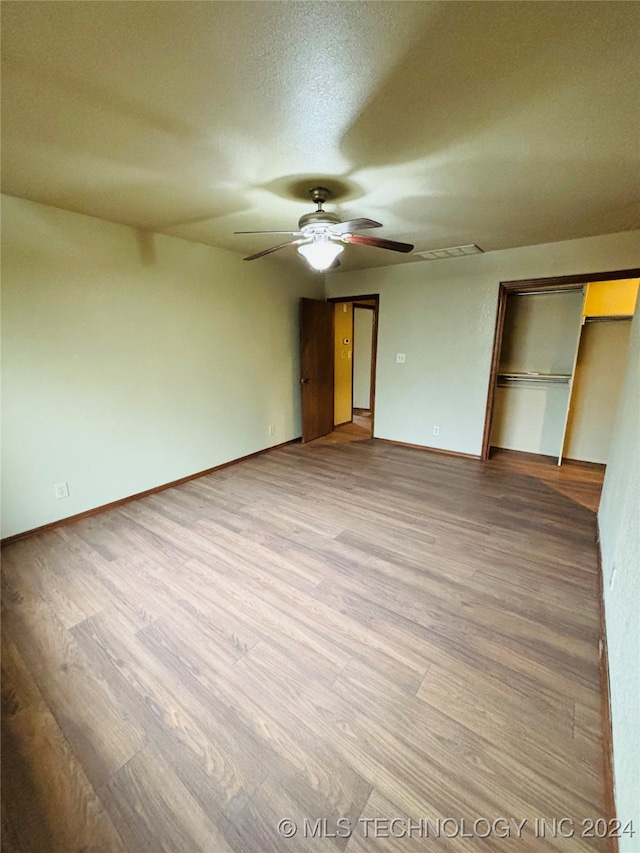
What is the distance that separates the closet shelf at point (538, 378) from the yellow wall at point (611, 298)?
72 centimetres

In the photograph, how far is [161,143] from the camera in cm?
162

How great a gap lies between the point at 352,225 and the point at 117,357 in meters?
2.22

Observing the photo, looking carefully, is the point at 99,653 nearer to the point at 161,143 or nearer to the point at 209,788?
the point at 209,788

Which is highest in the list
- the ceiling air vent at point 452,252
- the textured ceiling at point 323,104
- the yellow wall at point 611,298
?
the ceiling air vent at point 452,252

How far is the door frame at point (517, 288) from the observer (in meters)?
3.12

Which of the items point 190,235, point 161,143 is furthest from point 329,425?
point 161,143

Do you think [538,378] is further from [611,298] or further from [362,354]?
[362,354]

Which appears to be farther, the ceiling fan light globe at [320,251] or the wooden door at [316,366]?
the wooden door at [316,366]

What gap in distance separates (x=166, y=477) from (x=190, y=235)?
91.0 inches

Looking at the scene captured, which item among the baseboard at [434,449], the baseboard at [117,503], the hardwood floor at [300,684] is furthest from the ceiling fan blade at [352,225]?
the baseboard at [434,449]

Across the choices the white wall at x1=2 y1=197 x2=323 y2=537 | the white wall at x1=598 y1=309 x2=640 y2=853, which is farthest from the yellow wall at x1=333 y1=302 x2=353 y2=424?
the white wall at x1=598 y1=309 x2=640 y2=853

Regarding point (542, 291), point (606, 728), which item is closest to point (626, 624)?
point (606, 728)

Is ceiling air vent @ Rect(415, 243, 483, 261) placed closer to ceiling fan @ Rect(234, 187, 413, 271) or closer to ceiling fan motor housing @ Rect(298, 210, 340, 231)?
ceiling fan @ Rect(234, 187, 413, 271)

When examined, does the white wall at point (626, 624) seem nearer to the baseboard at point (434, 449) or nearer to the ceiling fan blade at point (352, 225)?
the ceiling fan blade at point (352, 225)
